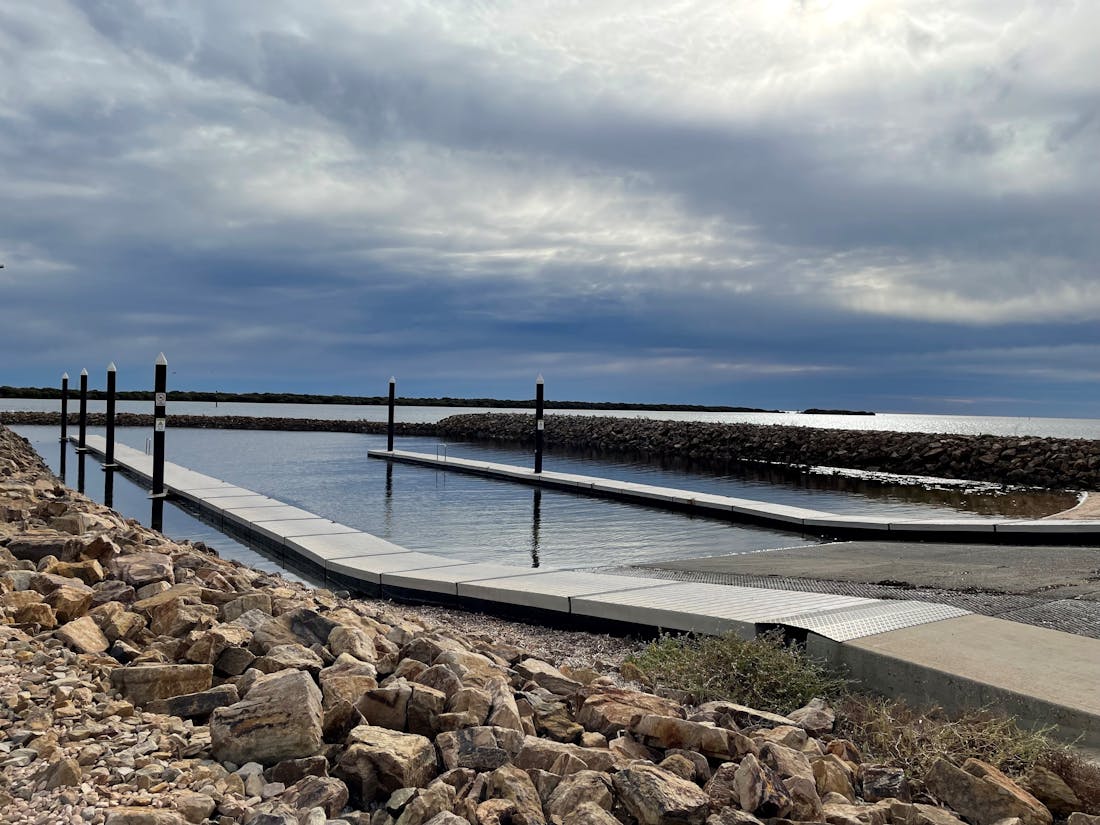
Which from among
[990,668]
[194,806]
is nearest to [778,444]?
[990,668]

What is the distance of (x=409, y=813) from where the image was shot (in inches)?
91.2

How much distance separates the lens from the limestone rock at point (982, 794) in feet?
8.51

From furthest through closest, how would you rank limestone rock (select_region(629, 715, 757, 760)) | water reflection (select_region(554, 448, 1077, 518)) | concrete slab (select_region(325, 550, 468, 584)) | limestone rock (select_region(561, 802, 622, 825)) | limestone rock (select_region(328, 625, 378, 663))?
water reflection (select_region(554, 448, 1077, 518)) → concrete slab (select_region(325, 550, 468, 584)) → limestone rock (select_region(328, 625, 378, 663)) → limestone rock (select_region(629, 715, 757, 760)) → limestone rock (select_region(561, 802, 622, 825))

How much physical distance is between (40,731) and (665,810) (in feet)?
6.34

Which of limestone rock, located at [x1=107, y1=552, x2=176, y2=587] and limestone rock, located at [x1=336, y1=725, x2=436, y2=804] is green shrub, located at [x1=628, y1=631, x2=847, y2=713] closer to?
limestone rock, located at [x1=336, y1=725, x2=436, y2=804]

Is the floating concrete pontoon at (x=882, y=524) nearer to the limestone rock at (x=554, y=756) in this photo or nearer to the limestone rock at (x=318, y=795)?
the limestone rock at (x=554, y=756)

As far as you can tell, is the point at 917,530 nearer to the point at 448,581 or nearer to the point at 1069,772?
the point at 448,581

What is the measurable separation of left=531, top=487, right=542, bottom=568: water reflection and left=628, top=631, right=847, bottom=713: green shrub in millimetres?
3604

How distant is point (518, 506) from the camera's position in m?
12.1

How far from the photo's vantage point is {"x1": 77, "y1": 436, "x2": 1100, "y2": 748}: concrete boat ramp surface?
3.46 m

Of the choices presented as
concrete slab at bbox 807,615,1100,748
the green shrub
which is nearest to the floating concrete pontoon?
concrete slab at bbox 807,615,1100,748

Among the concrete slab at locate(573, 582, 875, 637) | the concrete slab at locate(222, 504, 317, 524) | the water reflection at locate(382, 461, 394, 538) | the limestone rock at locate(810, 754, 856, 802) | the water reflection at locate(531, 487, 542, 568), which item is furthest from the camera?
the water reflection at locate(382, 461, 394, 538)

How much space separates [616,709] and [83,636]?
85.6 inches

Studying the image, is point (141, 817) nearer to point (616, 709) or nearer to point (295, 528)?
point (616, 709)
